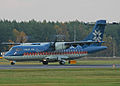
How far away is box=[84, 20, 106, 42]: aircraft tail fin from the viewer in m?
74.5

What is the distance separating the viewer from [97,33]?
246 feet

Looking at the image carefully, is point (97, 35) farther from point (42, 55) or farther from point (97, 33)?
point (42, 55)

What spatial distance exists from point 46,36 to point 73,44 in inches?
3805

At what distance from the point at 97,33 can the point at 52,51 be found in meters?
9.81

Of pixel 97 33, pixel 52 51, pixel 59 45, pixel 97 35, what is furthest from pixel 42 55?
pixel 97 33

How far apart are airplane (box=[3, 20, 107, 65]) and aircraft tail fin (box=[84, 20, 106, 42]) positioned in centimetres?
21

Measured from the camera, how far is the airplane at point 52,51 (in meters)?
67.6

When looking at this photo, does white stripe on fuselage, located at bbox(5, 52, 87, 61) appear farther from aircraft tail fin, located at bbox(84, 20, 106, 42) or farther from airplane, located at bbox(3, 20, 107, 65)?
aircraft tail fin, located at bbox(84, 20, 106, 42)

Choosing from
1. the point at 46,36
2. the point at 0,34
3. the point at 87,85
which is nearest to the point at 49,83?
the point at 87,85

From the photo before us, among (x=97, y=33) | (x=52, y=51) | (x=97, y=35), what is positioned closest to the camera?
(x=52, y=51)

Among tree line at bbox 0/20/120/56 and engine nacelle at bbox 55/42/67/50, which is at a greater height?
tree line at bbox 0/20/120/56

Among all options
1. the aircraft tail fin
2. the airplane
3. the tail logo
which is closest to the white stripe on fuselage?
the airplane

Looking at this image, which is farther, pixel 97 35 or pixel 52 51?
pixel 97 35

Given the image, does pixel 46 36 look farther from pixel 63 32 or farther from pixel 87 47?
pixel 87 47
